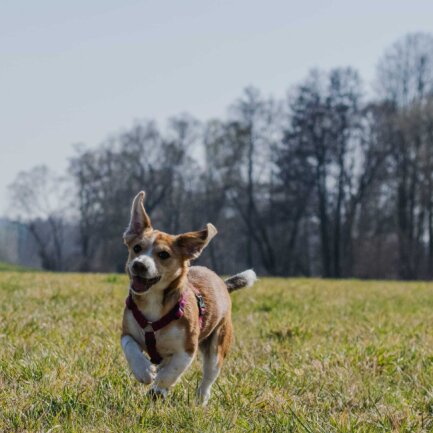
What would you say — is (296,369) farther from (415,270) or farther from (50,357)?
(415,270)

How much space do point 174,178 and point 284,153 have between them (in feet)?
36.6

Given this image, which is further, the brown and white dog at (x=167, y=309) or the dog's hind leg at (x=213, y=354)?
the dog's hind leg at (x=213, y=354)

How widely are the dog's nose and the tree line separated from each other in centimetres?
4271

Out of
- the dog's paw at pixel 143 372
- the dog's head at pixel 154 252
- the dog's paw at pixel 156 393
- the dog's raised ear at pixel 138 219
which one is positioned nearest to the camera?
the dog's paw at pixel 143 372

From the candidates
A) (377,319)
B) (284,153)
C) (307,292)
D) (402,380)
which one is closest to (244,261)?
(284,153)

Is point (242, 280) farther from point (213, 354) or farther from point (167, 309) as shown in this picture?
point (167, 309)

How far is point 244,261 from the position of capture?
199 feet

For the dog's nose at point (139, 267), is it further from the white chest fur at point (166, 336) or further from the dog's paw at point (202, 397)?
the dog's paw at point (202, 397)

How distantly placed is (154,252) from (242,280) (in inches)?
67.5

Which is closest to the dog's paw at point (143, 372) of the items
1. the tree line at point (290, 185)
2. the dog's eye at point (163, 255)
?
the dog's eye at point (163, 255)

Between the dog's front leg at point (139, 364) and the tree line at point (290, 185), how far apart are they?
42729 millimetres

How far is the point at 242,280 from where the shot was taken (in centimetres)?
659

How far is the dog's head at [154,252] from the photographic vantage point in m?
→ 4.83

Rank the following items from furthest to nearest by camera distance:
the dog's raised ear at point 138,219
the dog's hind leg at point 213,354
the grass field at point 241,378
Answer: the dog's raised ear at point 138,219, the dog's hind leg at point 213,354, the grass field at point 241,378
